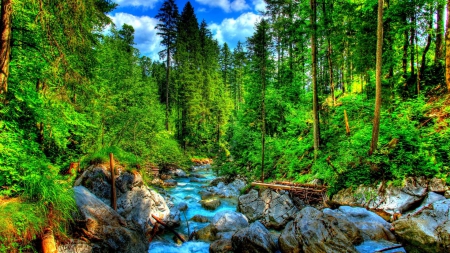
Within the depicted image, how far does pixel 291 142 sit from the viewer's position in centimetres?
1727

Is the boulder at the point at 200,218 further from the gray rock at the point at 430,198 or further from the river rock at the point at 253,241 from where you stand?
the gray rock at the point at 430,198

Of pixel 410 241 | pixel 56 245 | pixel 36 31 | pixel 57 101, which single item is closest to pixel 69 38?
pixel 36 31

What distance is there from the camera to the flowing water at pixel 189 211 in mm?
8773

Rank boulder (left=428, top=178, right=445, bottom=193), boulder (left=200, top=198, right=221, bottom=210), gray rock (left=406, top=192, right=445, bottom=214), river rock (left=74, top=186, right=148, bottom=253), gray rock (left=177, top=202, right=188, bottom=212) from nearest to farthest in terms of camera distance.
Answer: river rock (left=74, top=186, right=148, bottom=253) → gray rock (left=406, top=192, right=445, bottom=214) → boulder (left=428, top=178, right=445, bottom=193) → gray rock (left=177, top=202, right=188, bottom=212) → boulder (left=200, top=198, right=221, bottom=210)

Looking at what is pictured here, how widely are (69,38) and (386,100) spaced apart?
15928 millimetres

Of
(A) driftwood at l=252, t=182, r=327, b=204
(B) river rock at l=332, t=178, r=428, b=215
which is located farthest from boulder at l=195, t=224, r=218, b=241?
(B) river rock at l=332, t=178, r=428, b=215

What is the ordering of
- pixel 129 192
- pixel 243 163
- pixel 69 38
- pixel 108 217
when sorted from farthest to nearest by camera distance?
pixel 243 163 → pixel 129 192 → pixel 108 217 → pixel 69 38

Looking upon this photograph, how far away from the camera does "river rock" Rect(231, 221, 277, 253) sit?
24.2 feet

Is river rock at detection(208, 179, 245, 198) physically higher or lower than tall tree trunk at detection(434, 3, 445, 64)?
lower

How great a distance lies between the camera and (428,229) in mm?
5934

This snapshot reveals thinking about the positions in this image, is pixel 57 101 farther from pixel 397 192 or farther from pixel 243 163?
pixel 243 163

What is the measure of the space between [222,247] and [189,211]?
5.58 meters

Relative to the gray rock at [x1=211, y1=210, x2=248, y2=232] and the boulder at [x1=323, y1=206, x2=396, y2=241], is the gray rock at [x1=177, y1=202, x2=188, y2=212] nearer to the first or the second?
the gray rock at [x1=211, y1=210, x2=248, y2=232]

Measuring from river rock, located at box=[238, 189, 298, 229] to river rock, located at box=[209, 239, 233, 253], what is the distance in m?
3.24
